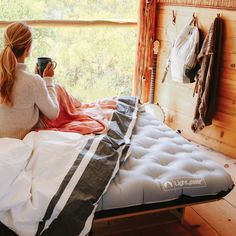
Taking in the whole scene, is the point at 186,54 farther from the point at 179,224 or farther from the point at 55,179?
the point at 55,179

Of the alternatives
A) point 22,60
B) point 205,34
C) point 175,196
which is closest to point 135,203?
point 175,196

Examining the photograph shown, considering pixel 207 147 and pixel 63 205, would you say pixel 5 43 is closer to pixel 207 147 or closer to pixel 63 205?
pixel 63 205

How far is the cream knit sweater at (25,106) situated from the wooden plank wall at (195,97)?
164cm

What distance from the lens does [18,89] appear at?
166 centimetres

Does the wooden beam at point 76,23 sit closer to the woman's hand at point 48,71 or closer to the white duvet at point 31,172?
the woman's hand at point 48,71

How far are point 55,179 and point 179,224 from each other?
0.88m

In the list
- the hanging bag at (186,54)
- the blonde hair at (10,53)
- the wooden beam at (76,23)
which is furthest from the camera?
the wooden beam at (76,23)

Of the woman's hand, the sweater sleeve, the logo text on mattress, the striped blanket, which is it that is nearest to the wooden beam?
the woman's hand

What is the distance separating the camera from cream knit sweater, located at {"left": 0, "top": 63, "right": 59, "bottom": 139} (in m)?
1.67

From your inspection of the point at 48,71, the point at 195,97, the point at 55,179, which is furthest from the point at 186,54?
the point at 55,179

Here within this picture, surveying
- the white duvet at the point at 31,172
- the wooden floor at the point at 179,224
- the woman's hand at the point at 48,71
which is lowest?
the wooden floor at the point at 179,224

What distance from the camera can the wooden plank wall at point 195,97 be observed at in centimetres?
272

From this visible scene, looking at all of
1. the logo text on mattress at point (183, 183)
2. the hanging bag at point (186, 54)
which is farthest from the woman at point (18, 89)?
the hanging bag at point (186, 54)

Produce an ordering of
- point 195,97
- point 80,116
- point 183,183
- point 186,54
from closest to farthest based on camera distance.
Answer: point 183,183, point 80,116, point 186,54, point 195,97
